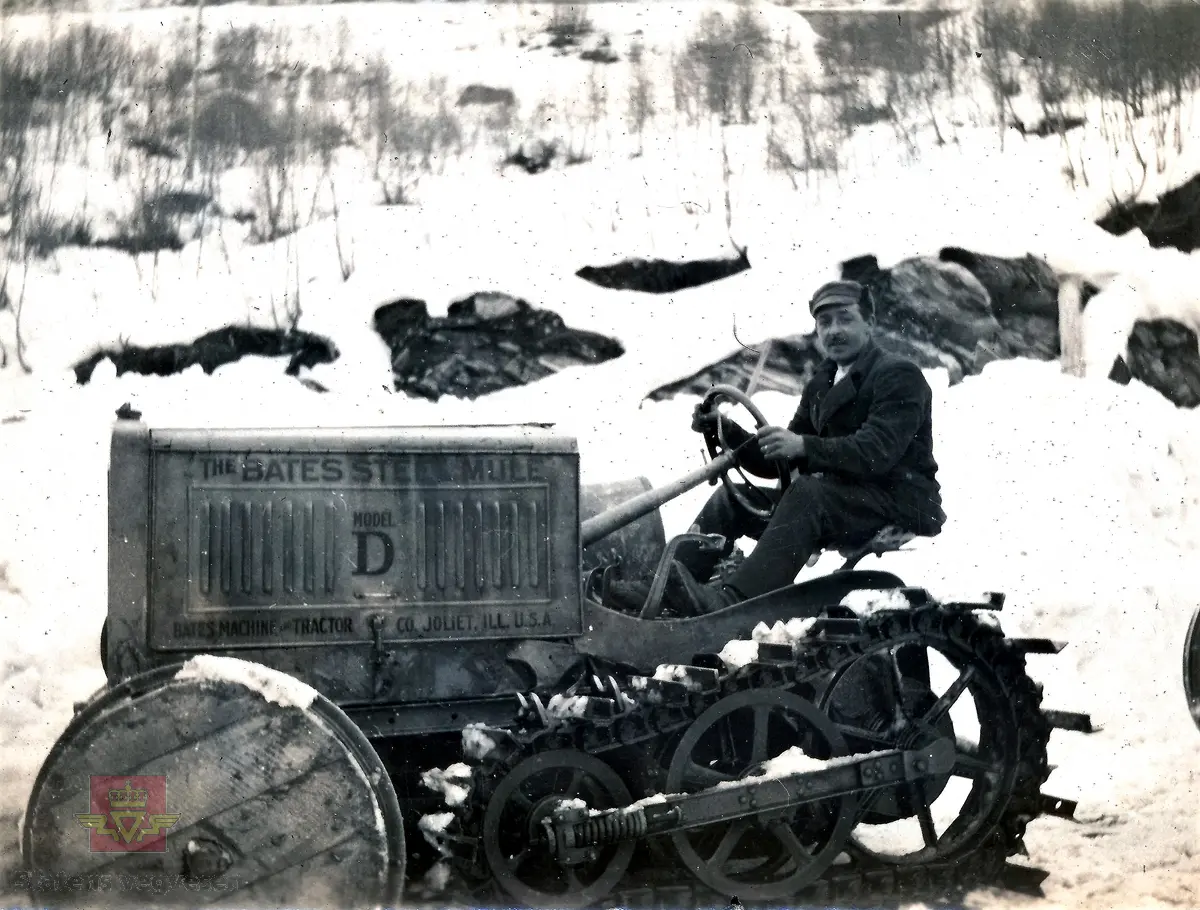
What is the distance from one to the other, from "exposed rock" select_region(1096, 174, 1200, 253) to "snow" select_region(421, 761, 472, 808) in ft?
12.8

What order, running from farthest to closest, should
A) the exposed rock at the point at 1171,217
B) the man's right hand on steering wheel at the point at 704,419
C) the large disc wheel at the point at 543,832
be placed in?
the exposed rock at the point at 1171,217, the man's right hand on steering wheel at the point at 704,419, the large disc wheel at the point at 543,832

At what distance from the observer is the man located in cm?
548

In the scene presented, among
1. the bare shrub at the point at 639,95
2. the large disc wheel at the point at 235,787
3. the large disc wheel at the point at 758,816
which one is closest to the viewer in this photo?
the large disc wheel at the point at 235,787

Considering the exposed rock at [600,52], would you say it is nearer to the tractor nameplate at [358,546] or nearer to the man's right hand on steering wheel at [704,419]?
the man's right hand on steering wheel at [704,419]

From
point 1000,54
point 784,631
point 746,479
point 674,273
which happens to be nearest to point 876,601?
point 784,631

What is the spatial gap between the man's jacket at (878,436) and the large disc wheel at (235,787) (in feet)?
6.99

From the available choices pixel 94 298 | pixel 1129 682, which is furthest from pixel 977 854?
pixel 94 298

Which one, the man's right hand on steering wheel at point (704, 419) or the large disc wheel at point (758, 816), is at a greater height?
the man's right hand on steering wheel at point (704, 419)

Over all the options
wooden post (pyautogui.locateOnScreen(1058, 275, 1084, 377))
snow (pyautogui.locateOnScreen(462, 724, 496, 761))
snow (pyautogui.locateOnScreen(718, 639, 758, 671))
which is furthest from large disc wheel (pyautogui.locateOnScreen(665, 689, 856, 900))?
wooden post (pyautogui.locateOnScreen(1058, 275, 1084, 377))

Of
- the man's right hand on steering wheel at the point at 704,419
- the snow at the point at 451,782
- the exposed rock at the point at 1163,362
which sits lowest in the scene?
the snow at the point at 451,782

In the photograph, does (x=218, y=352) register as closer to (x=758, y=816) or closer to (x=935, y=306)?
(x=758, y=816)

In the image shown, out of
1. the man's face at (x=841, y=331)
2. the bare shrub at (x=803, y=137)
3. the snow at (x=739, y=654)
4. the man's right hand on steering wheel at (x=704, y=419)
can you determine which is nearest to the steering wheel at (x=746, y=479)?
the man's right hand on steering wheel at (x=704, y=419)

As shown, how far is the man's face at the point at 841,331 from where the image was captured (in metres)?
5.83
